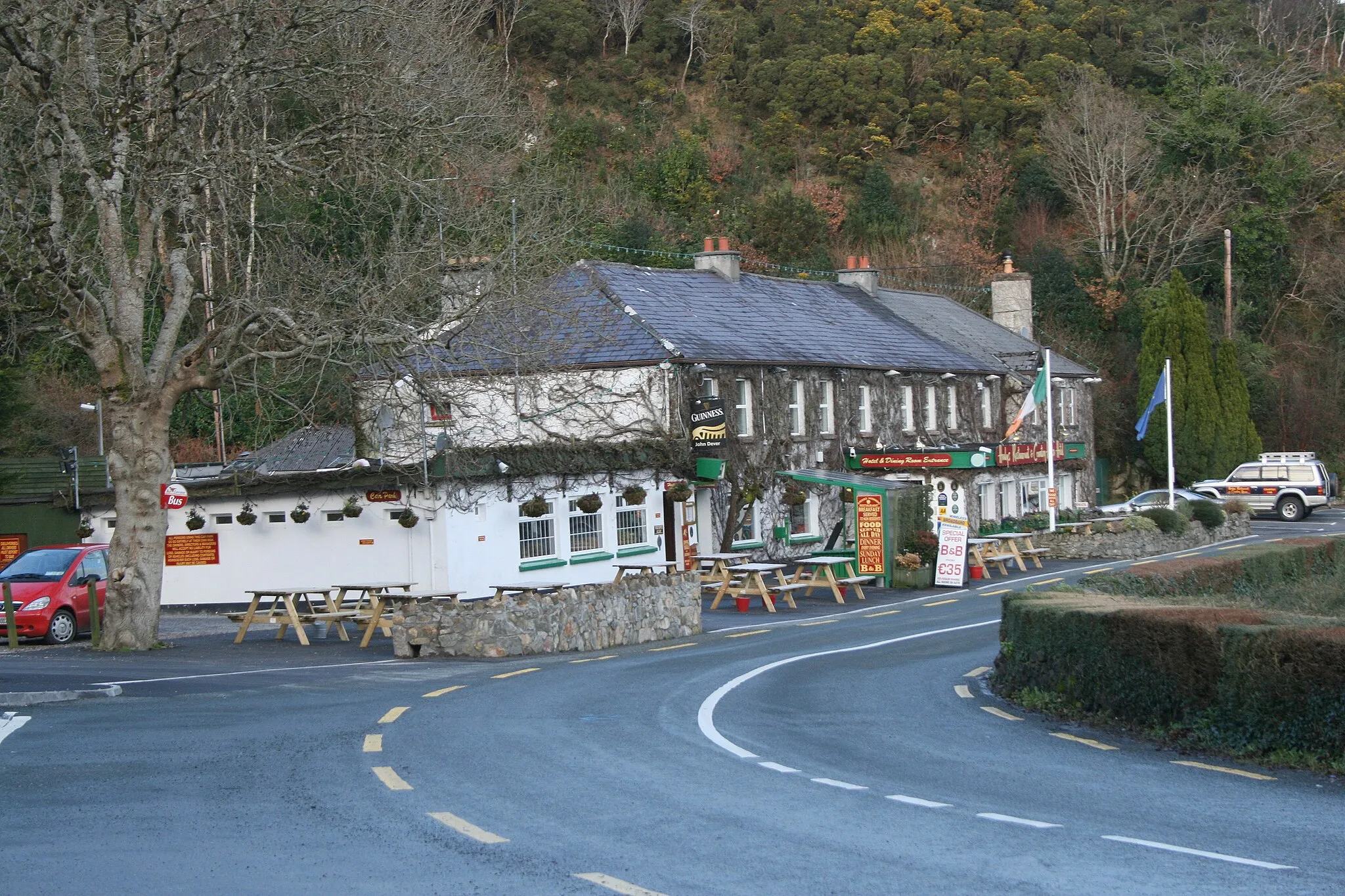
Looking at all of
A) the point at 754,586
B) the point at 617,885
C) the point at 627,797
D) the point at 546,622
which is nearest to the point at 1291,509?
the point at 754,586

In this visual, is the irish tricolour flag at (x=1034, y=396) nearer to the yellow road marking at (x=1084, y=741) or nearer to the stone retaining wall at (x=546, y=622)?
the stone retaining wall at (x=546, y=622)

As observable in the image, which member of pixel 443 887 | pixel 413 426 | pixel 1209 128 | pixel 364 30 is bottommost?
pixel 443 887

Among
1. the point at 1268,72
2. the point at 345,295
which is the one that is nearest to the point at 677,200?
the point at 1268,72

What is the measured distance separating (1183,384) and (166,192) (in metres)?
44.7

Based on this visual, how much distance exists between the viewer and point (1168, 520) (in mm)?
41031

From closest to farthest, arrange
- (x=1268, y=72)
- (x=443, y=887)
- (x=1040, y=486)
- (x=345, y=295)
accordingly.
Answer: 1. (x=443, y=887)
2. (x=345, y=295)
3. (x=1040, y=486)
4. (x=1268, y=72)

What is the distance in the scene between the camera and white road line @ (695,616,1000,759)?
1238 centimetres

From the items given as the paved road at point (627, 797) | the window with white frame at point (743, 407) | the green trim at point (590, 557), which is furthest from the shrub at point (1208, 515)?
the paved road at point (627, 797)

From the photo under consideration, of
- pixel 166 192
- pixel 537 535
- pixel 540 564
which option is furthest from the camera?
pixel 537 535

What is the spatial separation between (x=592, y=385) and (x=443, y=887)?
26610 mm

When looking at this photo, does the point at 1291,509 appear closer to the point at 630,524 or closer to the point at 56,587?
the point at 630,524

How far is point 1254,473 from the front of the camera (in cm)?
5109

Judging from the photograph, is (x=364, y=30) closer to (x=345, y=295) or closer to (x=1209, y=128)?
(x=345, y=295)

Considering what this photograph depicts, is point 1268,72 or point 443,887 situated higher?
point 1268,72
